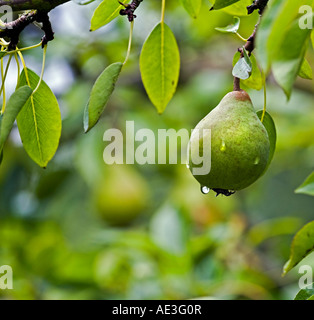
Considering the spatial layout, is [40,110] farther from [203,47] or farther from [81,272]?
[203,47]

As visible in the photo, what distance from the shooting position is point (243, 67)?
700 mm

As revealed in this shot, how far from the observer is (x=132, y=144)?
2279 mm

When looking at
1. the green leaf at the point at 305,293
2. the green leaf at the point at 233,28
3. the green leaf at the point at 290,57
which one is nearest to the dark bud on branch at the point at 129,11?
the green leaf at the point at 233,28

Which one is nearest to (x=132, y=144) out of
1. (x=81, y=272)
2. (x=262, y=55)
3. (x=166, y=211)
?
(x=166, y=211)

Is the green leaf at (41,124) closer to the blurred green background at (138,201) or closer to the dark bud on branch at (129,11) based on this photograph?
the dark bud on branch at (129,11)

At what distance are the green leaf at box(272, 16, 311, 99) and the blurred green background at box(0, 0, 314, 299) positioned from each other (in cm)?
122

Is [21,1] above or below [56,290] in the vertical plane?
above

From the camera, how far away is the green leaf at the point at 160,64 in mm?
770

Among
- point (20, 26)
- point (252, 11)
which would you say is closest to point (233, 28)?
point (252, 11)

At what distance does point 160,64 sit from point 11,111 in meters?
0.24

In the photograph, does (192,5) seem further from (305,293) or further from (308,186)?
(305,293)

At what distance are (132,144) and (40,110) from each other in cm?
151
